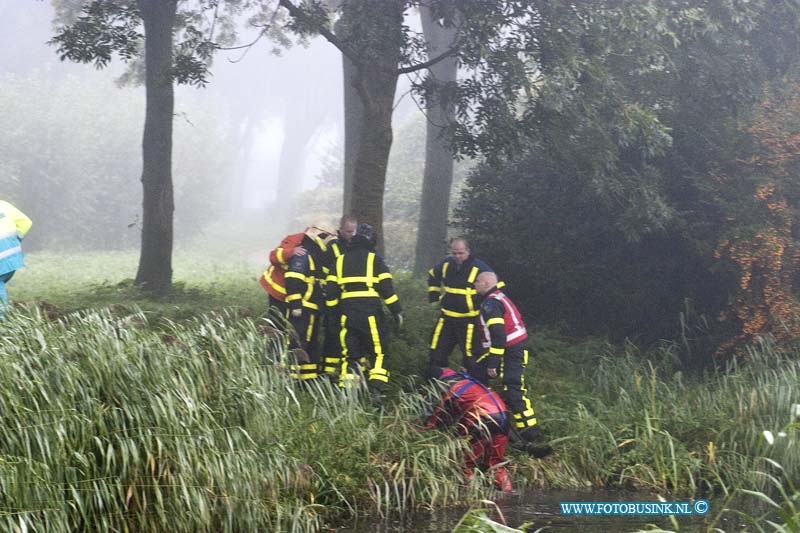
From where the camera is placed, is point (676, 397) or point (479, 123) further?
point (479, 123)

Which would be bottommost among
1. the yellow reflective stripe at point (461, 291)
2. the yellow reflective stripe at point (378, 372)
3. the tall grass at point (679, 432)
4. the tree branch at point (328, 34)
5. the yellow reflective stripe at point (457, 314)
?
the tall grass at point (679, 432)

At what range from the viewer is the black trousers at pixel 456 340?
990cm

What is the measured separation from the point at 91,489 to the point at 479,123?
7.50 m

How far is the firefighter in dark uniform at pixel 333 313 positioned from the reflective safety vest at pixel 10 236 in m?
2.89

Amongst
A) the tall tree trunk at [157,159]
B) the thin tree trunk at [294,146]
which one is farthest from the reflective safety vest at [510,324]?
the thin tree trunk at [294,146]

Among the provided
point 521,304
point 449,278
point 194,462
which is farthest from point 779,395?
point 194,462

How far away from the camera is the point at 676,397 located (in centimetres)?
1019

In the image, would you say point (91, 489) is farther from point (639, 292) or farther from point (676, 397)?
point (639, 292)

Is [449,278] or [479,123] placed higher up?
[479,123]

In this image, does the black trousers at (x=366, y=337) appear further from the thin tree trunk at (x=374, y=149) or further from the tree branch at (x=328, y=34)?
the tree branch at (x=328, y=34)

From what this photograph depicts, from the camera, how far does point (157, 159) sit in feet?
46.0

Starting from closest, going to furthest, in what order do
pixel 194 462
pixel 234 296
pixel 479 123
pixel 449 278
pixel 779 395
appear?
pixel 194 462 → pixel 779 395 → pixel 449 278 → pixel 479 123 → pixel 234 296

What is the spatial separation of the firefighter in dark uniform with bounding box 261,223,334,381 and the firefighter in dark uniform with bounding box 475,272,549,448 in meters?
1.77

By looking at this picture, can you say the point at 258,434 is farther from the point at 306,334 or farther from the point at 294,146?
the point at 294,146
